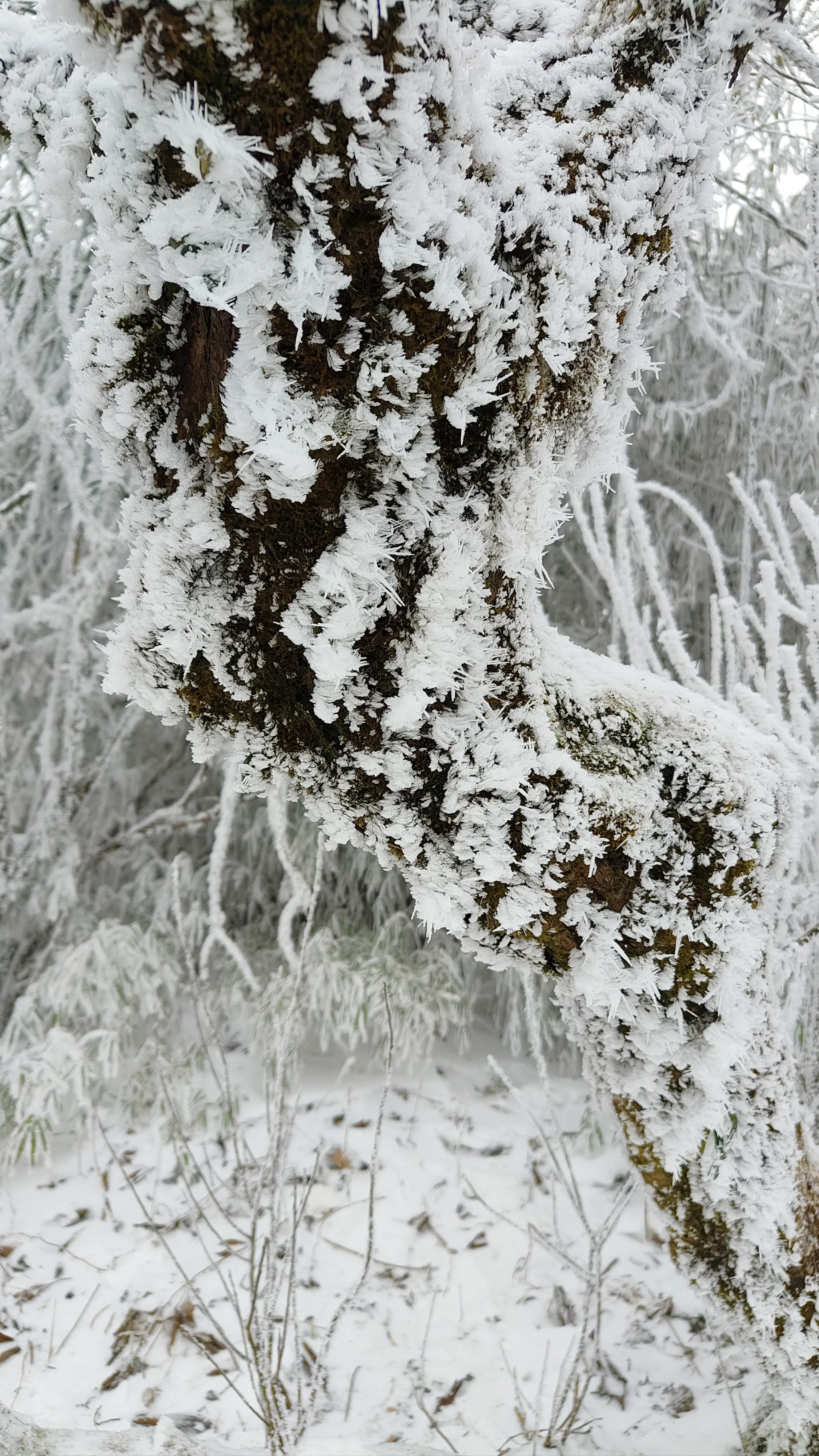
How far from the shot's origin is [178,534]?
0.68m

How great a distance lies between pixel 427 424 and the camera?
62 cm

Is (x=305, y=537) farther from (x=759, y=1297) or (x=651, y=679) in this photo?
(x=759, y=1297)

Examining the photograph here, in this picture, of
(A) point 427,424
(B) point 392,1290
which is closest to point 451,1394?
(B) point 392,1290

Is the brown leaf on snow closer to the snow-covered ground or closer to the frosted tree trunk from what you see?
the snow-covered ground

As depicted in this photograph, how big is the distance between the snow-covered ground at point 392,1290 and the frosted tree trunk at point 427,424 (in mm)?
785

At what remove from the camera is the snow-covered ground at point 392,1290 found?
1.54m

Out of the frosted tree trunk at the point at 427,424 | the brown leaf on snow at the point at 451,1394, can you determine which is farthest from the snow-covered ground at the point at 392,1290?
the frosted tree trunk at the point at 427,424

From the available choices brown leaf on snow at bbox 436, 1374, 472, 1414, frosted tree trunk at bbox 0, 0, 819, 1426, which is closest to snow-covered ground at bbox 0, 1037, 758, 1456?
brown leaf on snow at bbox 436, 1374, 472, 1414

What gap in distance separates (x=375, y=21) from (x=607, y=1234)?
153cm

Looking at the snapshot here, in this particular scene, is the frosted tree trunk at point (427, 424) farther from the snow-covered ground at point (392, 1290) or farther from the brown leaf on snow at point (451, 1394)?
the brown leaf on snow at point (451, 1394)

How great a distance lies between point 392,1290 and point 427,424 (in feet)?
6.47

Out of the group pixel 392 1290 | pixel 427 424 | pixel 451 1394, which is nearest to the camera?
pixel 427 424

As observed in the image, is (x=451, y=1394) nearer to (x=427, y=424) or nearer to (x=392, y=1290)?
(x=392, y=1290)

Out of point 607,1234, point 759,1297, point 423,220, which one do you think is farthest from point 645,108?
point 607,1234
